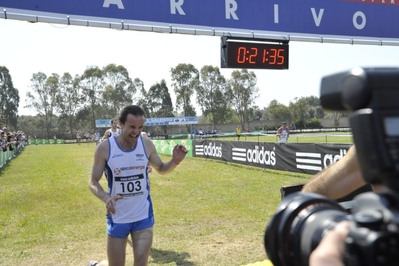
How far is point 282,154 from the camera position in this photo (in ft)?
45.2

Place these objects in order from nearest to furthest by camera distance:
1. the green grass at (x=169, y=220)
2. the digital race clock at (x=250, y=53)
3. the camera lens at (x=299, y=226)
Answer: the camera lens at (x=299, y=226) < the green grass at (x=169, y=220) < the digital race clock at (x=250, y=53)

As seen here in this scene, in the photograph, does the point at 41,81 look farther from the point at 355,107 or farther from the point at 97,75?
the point at 355,107

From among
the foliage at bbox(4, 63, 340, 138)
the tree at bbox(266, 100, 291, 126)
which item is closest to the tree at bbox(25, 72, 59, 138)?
the foliage at bbox(4, 63, 340, 138)

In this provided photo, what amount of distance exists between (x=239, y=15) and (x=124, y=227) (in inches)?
195

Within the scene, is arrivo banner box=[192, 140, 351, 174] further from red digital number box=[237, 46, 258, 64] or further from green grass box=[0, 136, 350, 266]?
red digital number box=[237, 46, 258, 64]

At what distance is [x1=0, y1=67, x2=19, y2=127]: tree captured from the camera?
8100 cm

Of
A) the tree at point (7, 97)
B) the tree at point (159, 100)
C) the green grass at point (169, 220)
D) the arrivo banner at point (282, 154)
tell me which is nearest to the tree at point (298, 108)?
the tree at point (159, 100)

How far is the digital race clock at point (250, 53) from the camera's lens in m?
7.03

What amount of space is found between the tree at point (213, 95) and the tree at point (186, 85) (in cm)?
203

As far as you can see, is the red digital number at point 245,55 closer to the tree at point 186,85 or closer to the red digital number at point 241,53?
the red digital number at point 241,53

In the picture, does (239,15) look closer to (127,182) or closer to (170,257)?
(170,257)

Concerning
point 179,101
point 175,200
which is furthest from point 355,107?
point 179,101

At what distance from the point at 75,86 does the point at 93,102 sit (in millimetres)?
5039

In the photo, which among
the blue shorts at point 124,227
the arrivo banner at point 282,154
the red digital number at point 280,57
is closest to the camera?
the blue shorts at point 124,227
